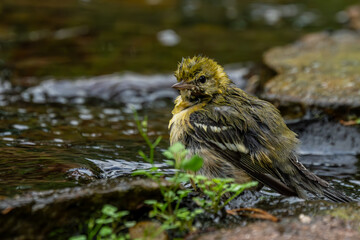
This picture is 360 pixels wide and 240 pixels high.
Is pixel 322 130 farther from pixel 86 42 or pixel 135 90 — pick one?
pixel 86 42

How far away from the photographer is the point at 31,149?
4953 mm

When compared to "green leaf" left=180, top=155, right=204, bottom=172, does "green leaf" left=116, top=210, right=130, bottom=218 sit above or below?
below

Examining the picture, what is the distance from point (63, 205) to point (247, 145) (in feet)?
5.42

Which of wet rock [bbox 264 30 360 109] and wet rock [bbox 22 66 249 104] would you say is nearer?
wet rock [bbox 264 30 360 109]

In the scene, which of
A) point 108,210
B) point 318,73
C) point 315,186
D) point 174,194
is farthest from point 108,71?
point 108,210

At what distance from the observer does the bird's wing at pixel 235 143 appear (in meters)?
4.20

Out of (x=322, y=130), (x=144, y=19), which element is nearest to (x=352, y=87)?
(x=322, y=130)

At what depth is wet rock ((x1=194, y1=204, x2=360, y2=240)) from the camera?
3.25m

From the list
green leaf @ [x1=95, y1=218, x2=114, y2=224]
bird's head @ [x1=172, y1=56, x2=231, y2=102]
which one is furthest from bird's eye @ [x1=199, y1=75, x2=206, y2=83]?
green leaf @ [x1=95, y1=218, x2=114, y2=224]

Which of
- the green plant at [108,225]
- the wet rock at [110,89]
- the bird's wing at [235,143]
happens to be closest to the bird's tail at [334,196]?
the bird's wing at [235,143]

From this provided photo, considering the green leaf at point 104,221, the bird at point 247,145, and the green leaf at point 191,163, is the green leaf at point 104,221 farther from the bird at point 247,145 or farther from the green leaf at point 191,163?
the bird at point 247,145

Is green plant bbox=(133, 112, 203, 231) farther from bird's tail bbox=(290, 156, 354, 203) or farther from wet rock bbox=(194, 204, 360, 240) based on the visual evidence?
bird's tail bbox=(290, 156, 354, 203)

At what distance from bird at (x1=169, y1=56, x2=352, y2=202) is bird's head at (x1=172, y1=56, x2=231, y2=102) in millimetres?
108

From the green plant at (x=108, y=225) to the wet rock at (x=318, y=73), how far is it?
3333mm
